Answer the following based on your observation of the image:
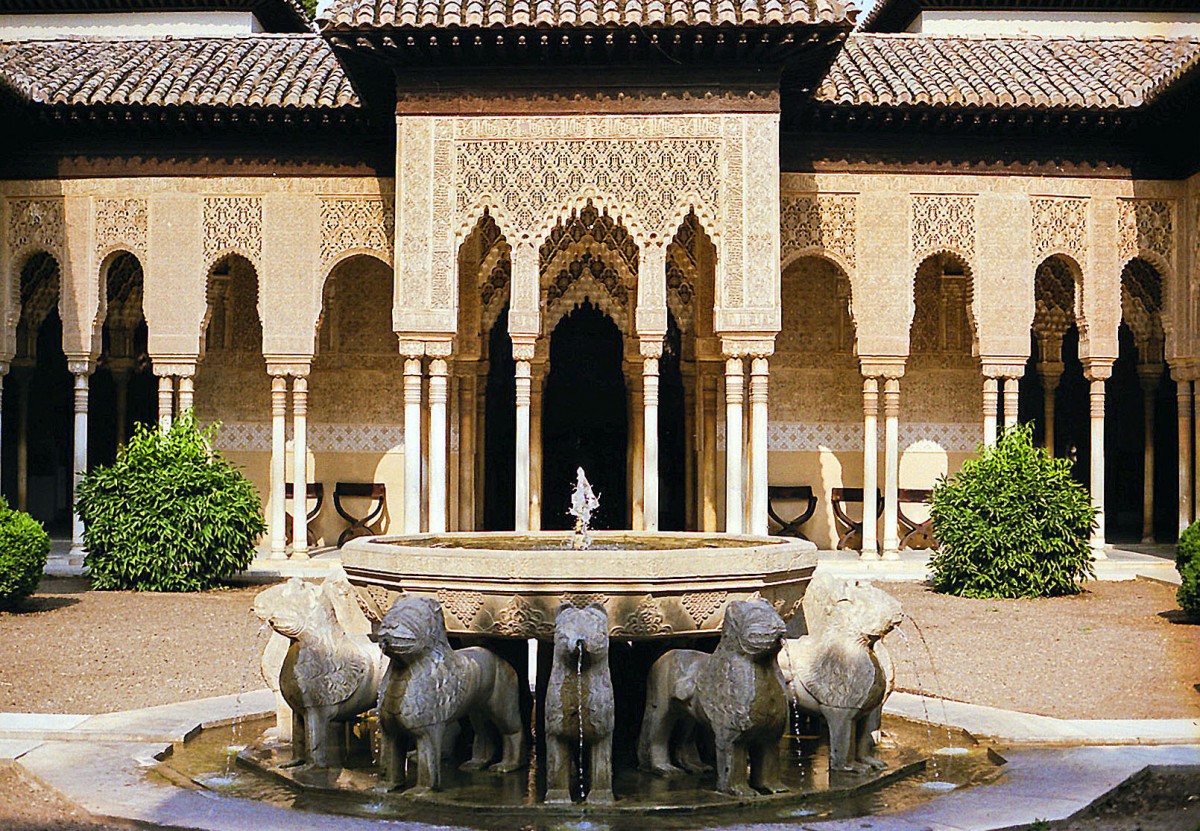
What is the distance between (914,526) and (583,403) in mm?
4872

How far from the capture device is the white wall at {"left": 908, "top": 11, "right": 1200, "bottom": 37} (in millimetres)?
20078

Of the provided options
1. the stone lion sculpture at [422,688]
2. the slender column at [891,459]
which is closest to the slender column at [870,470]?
the slender column at [891,459]

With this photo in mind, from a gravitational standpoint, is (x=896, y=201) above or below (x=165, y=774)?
above

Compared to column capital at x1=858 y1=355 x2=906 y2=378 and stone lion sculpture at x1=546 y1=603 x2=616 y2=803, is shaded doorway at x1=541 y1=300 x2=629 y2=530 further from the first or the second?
stone lion sculpture at x1=546 y1=603 x2=616 y2=803

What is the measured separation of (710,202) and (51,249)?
305 inches

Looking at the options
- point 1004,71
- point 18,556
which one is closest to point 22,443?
point 18,556

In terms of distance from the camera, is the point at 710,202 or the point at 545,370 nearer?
the point at 710,202

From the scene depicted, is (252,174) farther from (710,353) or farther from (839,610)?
(839,610)

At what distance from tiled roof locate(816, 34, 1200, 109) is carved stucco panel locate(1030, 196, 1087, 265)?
3.92 feet

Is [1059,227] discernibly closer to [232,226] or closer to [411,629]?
[232,226]

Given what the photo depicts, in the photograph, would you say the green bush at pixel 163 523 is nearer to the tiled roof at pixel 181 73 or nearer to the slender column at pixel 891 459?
the tiled roof at pixel 181 73

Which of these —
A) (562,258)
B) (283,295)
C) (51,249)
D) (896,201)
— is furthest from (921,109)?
(51,249)

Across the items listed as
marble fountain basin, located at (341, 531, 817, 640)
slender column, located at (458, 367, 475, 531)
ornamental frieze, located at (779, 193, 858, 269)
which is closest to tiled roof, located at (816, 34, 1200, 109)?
ornamental frieze, located at (779, 193, 858, 269)

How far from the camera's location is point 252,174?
1608 centimetres
